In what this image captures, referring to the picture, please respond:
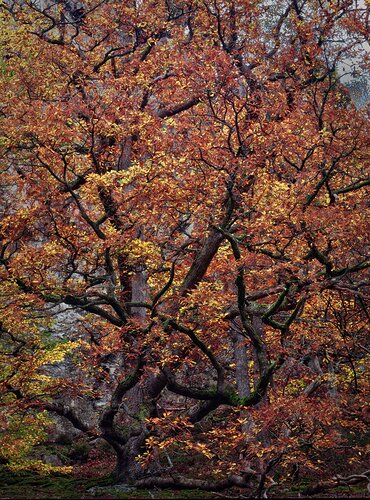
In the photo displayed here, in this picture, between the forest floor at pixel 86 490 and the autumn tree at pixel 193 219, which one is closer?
the forest floor at pixel 86 490

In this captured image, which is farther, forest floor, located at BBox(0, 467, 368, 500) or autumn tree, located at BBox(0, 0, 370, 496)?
autumn tree, located at BBox(0, 0, 370, 496)

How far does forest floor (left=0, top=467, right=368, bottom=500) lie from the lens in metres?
12.3

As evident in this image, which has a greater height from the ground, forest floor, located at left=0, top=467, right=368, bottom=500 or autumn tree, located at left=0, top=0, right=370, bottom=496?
autumn tree, located at left=0, top=0, right=370, bottom=496

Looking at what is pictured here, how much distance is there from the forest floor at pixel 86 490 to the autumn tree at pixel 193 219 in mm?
590

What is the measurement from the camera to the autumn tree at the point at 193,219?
13461mm

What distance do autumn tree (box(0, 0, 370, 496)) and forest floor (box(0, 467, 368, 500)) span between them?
0.59 metres

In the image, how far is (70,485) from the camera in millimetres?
16234

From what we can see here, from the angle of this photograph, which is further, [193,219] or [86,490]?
[193,219]

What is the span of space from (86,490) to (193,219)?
8012 mm

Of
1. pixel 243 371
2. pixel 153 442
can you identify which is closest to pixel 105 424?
pixel 153 442

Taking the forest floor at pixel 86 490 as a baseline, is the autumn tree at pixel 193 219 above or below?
above

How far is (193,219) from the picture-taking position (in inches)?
618

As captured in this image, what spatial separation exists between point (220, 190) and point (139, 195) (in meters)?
2.49

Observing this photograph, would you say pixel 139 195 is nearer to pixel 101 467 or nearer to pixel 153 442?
pixel 153 442
